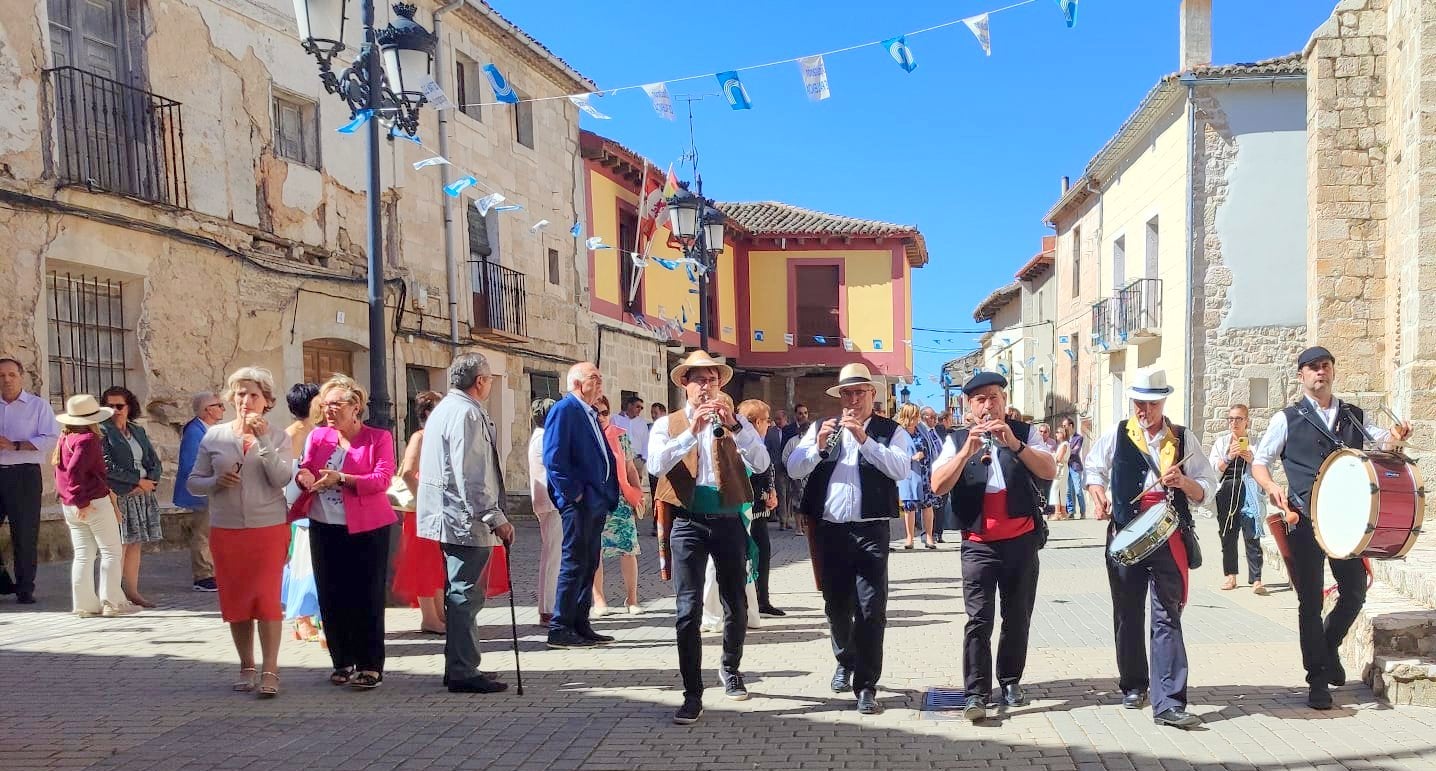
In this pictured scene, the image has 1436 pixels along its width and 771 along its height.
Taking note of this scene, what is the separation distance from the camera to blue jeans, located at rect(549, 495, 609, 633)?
673 centimetres

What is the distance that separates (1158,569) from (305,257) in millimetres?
11161

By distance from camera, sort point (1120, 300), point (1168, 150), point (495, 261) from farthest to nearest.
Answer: point (1120, 300)
point (1168, 150)
point (495, 261)

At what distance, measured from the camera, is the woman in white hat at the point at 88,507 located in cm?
723

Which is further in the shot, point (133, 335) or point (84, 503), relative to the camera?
point (133, 335)

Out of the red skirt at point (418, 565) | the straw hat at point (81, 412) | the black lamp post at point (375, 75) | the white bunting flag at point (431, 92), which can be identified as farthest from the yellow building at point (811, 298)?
the red skirt at point (418, 565)

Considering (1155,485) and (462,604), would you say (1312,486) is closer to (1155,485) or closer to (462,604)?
(1155,485)

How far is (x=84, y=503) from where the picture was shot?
7207mm

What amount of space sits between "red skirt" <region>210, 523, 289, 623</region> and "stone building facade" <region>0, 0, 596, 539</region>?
5.67m

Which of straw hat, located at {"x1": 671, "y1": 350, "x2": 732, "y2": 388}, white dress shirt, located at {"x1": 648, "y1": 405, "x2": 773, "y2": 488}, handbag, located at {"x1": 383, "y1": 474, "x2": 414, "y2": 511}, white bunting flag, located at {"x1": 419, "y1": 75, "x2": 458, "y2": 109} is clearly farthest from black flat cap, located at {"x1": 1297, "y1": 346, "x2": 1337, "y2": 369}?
white bunting flag, located at {"x1": 419, "y1": 75, "x2": 458, "y2": 109}

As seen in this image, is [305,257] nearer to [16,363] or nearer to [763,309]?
[16,363]

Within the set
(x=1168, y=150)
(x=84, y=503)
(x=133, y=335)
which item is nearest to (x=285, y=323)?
(x=133, y=335)

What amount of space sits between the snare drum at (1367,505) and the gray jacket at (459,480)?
3921 mm

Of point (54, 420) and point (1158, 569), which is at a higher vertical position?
point (54, 420)

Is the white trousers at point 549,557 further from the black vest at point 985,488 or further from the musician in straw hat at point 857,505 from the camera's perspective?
the black vest at point 985,488
